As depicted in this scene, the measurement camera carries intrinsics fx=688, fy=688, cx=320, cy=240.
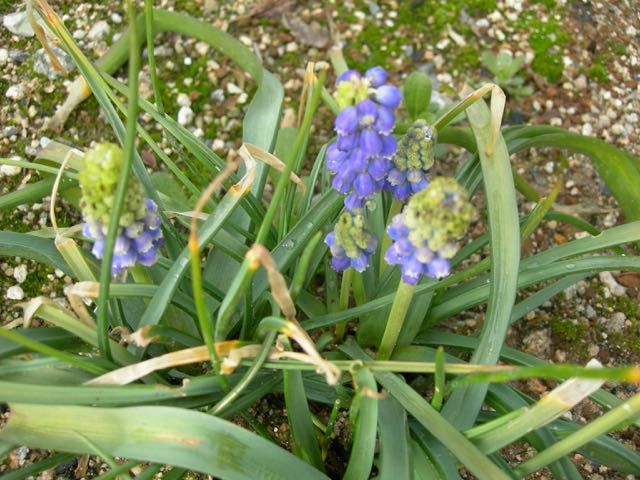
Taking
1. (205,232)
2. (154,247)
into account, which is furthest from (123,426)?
(205,232)

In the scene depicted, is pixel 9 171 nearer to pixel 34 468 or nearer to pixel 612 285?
pixel 34 468

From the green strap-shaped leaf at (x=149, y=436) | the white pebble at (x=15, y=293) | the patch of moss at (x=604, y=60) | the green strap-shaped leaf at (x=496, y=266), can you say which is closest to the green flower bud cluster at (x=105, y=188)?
the green strap-shaped leaf at (x=149, y=436)

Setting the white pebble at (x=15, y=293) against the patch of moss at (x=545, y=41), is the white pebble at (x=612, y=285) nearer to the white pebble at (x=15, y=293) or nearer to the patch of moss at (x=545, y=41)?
the patch of moss at (x=545, y=41)

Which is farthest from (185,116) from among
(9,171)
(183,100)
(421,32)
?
(421,32)

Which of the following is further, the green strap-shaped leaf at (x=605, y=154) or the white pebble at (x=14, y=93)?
the white pebble at (x=14, y=93)

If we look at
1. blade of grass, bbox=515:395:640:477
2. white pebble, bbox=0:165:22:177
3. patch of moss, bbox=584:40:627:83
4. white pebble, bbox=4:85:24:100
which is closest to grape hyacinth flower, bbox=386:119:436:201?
blade of grass, bbox=515:395:640:477

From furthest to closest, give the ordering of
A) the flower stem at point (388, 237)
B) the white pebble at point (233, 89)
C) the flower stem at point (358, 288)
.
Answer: the white pebble at point (233, 89)
the flower stem at point (358, 288)
the flower stem at point (388, 237)
